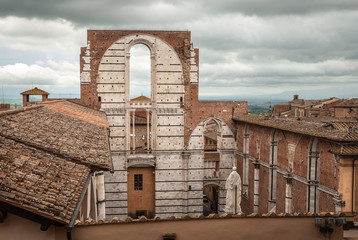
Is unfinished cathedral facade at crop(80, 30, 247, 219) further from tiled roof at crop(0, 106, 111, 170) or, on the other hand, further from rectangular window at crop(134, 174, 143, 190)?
tiled roof at crop(0, 106, 111, 170)

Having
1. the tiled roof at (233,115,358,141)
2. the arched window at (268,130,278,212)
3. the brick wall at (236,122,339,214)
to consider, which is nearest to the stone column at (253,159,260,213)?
the brick wall at (236,122,339,214)

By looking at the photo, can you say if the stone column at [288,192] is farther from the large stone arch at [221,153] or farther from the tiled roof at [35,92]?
the tiled roof at [35,92]

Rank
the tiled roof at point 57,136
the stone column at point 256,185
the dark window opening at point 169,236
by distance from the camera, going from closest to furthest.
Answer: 1. the dark window opening at point 169,236
2. the tiled roof at point 57,136
3. the stone column at point 256,185

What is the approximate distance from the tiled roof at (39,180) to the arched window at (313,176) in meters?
11.0

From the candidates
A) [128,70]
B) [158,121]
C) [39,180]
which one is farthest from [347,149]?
[128,70]

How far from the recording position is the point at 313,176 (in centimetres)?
1583

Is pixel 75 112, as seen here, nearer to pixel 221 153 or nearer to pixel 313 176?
pixel 313 176

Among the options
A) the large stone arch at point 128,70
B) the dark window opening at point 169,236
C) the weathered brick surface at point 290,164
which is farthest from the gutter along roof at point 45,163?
the large stone arch at point 128,70

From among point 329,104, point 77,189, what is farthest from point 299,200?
point 329,104

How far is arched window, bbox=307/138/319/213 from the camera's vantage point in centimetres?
1566

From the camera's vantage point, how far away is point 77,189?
22.1 feet

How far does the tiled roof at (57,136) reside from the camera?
28.2 ft

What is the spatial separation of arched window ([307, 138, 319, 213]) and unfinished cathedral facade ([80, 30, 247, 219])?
9896mm

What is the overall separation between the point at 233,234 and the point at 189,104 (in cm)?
1791
